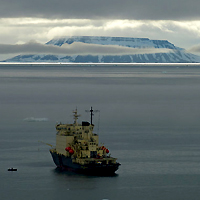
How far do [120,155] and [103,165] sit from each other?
543 inches

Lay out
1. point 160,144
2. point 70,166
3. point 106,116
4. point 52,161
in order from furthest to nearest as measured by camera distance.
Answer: point 106,116
point 160,144
point 52,161
point 70,166

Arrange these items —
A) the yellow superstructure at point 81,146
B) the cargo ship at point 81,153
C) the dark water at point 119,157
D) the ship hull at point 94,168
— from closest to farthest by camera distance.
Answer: the dark water at point 119,157, the ship hull at point 94,168, the cargo ship at point 81,153, the yellow superstructure at point 81,146

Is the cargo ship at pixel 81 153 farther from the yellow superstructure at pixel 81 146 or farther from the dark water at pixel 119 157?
the dark water at pixel 119 157

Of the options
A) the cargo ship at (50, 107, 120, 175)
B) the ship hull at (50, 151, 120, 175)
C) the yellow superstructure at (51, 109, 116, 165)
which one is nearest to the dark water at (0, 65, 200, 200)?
the ship hull at (50, 151, 120, 175)

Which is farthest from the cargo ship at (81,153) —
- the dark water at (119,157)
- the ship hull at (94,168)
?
the dark water at (119,157)

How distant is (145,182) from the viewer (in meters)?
73.4

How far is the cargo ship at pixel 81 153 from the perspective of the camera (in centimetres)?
7569

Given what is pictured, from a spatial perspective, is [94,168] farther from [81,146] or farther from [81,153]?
[81,146]

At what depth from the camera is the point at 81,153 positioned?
255 feet

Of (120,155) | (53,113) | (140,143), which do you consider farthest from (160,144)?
(53,113)

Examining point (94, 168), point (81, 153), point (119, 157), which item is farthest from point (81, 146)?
point (119, 157)

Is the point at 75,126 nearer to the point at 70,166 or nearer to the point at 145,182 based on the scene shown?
the point at 70,166

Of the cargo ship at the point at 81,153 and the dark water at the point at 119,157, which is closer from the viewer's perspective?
the dark water at the point at 119,157

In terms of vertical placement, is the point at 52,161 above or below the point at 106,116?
below
